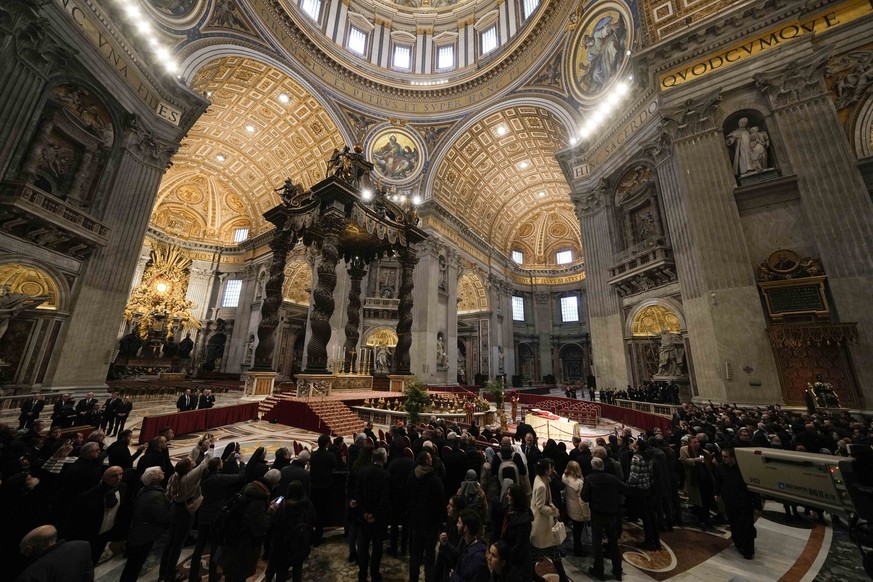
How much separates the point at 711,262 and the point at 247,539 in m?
12.2

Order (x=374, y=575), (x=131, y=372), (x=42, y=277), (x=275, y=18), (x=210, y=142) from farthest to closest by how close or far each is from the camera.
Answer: (x=210, y=142), (x=131, y=372), (x=275, y=18), (x=42, y=277), (x=374, y=575)

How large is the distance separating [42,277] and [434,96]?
20.7 m

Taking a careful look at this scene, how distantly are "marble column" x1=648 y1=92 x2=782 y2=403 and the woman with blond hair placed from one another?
809 cm

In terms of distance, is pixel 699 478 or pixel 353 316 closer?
pixel 699 478

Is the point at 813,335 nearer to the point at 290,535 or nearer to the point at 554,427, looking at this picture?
the point at 554,427

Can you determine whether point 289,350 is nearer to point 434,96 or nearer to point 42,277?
point 42,277

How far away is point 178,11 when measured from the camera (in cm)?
1223

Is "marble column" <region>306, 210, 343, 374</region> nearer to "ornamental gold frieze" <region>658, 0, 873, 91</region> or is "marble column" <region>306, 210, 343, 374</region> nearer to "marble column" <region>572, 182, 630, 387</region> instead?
"marble column" <region>572, 182, 630, 387</region>

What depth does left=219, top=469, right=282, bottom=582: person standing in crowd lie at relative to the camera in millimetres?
2402

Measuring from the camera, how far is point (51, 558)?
5.37 feet

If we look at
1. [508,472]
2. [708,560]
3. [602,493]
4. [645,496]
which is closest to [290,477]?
[508,472]

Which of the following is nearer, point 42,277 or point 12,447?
point 12,447

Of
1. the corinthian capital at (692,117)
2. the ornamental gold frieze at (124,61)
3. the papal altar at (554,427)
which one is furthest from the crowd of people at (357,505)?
the ornamental gold frieze at (124,61)

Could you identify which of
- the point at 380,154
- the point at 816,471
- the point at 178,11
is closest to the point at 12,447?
the point at 816,471
